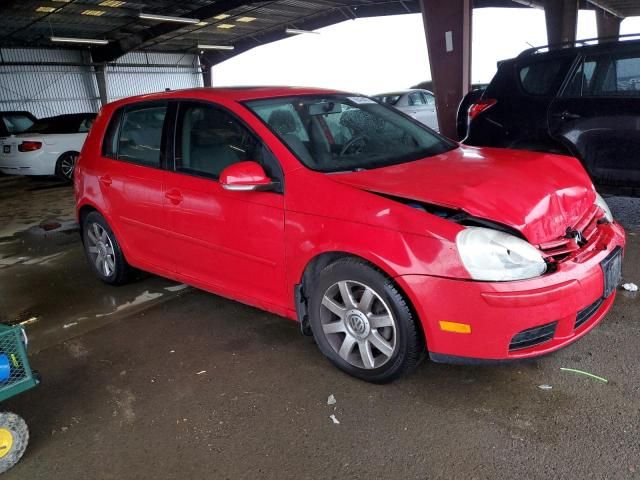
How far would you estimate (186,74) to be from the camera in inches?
1085

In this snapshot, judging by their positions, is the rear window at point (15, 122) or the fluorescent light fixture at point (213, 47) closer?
the rear window at point (15, 122)

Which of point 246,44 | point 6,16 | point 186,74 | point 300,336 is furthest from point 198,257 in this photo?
point 186,74

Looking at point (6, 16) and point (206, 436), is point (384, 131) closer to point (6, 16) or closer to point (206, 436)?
point (206, 436)

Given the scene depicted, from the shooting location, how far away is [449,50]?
941 centimetres

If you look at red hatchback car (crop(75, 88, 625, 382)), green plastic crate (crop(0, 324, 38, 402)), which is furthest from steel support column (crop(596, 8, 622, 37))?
green plastic crate (crop(0, 324, 38, 402))

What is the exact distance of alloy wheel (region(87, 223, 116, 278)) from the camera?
4188 mm

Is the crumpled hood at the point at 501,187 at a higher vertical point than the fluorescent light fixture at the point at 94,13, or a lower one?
lower

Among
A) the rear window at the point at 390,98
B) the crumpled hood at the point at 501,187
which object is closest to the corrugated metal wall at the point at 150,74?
the rear window at the point at 390,98

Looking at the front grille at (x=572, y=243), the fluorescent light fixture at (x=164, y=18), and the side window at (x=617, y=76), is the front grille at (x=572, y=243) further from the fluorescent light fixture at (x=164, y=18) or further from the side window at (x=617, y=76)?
the fluorescent light fixture at (x=164, y=18)

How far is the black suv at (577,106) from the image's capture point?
4.67m

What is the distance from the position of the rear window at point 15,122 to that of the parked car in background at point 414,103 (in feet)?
29.0

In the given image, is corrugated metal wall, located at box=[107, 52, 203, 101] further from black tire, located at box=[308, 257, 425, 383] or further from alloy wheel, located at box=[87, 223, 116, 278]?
black tire, located at box=[308, 257, 425, 383]

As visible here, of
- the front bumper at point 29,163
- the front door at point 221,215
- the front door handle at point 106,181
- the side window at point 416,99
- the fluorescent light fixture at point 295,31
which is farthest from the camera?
the fluorescent light fixture at point 295,31

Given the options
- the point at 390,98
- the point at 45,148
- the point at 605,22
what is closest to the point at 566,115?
the point at 45,148
